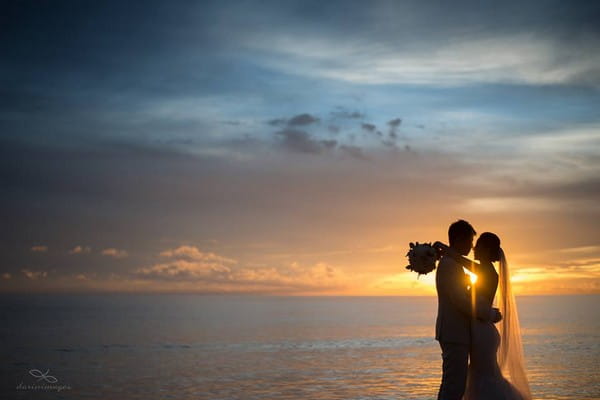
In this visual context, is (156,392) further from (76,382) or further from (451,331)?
(451,331)

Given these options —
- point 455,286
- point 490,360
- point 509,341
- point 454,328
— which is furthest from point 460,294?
point 509,341

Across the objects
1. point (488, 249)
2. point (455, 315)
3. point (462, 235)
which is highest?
point (462, 235)

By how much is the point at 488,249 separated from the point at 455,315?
3.42 ft

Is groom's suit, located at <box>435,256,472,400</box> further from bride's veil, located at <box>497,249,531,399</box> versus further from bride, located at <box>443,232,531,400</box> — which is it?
bride's veil, located at <box>497,249,531,399</box>

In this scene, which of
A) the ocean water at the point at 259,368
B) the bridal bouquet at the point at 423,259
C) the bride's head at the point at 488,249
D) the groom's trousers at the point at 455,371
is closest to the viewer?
the groom's trousers at the point at 455,371

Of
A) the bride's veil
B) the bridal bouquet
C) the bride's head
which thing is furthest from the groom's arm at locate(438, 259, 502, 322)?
the bride's veil

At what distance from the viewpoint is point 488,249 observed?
7.69 metres

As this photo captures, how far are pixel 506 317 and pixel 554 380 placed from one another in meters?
22.3

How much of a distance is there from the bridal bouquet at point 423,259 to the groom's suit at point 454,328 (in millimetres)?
156

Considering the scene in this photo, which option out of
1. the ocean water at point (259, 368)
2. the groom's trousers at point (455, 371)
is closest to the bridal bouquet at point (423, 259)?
the groom's trousers at point (455, 371)

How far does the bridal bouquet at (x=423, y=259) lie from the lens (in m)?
7.33

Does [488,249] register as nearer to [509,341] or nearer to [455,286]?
[455,286]

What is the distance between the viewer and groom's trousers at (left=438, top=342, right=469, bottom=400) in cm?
713

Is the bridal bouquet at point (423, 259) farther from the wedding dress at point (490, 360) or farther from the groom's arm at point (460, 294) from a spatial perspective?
the wedding dress at point (490, 360)
